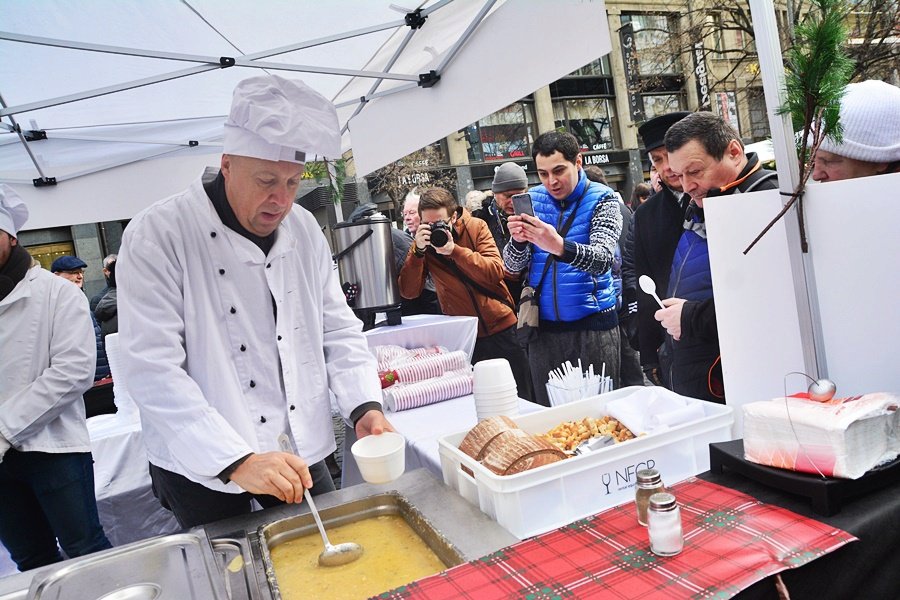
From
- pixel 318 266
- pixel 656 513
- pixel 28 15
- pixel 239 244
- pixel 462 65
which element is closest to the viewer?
pixel 656 513

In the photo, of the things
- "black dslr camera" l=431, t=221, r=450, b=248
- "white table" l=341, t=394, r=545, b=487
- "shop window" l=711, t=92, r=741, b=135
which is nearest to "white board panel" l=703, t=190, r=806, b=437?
"white table" l=341, t=394, r=545, b=487

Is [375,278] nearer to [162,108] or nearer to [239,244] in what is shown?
[239,244]

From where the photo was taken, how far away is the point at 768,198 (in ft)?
4.01

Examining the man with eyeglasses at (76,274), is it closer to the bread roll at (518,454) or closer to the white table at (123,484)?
the white table at (123,484)

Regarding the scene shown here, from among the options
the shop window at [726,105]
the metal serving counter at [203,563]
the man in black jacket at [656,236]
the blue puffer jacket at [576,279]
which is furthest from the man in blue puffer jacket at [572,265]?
the shop window at [726,105]

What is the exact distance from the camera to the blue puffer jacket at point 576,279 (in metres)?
2.74

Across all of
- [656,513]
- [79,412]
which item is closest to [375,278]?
[79,412]

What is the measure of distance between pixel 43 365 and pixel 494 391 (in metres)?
1.79

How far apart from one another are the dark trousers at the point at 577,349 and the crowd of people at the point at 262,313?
10 mm

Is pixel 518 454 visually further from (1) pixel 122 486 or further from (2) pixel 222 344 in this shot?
(1) pixel 122 486

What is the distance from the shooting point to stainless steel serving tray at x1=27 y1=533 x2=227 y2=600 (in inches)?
39.3

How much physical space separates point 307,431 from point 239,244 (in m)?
0.52

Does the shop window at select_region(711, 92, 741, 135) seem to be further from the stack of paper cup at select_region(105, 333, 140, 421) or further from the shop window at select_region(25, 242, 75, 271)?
the stack of paper cup at select_region(105, 333, 140, 421)

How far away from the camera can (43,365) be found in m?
2.26
